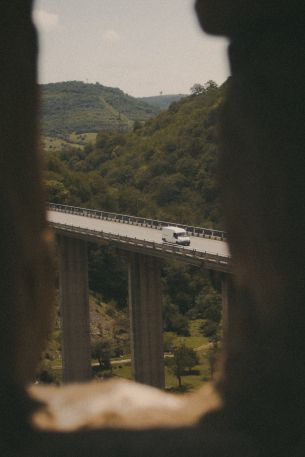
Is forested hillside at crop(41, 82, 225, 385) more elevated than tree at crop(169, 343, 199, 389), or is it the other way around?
forested hillside at crop(41, 82, 225, 385)

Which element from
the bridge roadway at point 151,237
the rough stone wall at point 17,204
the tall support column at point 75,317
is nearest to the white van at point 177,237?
the bridge roadway at point 151,237

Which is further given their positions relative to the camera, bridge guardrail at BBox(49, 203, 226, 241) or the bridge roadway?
bridge guardrail at BBox(49, 203, 226, 241)

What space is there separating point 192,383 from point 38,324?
43.0 meters

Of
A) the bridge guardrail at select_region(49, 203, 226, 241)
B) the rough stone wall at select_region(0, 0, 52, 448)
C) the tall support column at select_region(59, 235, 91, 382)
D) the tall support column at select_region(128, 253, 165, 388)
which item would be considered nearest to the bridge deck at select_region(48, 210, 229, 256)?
the bridge guardrail at select_region(49, 203, 226, 241)

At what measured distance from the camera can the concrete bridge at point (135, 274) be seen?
3856 centimetres

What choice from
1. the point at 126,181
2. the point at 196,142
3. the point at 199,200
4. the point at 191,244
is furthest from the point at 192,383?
the point at 126,181

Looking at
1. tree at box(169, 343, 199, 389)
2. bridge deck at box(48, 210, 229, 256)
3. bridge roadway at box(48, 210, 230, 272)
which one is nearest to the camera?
bridge roadway at box(48, 210, 230, 272)

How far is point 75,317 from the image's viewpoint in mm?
47719

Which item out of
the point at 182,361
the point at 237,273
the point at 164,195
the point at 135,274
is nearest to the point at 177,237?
the point at 135,274

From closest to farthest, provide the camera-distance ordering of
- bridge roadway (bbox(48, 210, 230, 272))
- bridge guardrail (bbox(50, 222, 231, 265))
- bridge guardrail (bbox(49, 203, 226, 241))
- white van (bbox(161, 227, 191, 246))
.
Answer: bridge guardrail (bbox(50, 222, 231, 265)), bridge roadway (bbox(48, 210, 230, 272)), white van (bbox(161, 227, 191, 246)), bridge guardrail (bbox(49, 203, 226, 241))

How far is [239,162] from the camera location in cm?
436

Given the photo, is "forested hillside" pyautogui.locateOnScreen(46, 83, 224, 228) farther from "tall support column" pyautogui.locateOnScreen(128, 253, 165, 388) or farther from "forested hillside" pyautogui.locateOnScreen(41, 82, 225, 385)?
"tall support column" pyautogui.locateOnScreen(128, 253, 165, 388)

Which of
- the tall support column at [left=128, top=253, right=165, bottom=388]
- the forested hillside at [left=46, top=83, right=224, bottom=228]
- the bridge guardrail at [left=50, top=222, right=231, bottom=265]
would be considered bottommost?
the tall support column at [left=128, top=253, right=165, bottom=388]

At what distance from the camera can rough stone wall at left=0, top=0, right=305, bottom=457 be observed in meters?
4.09
